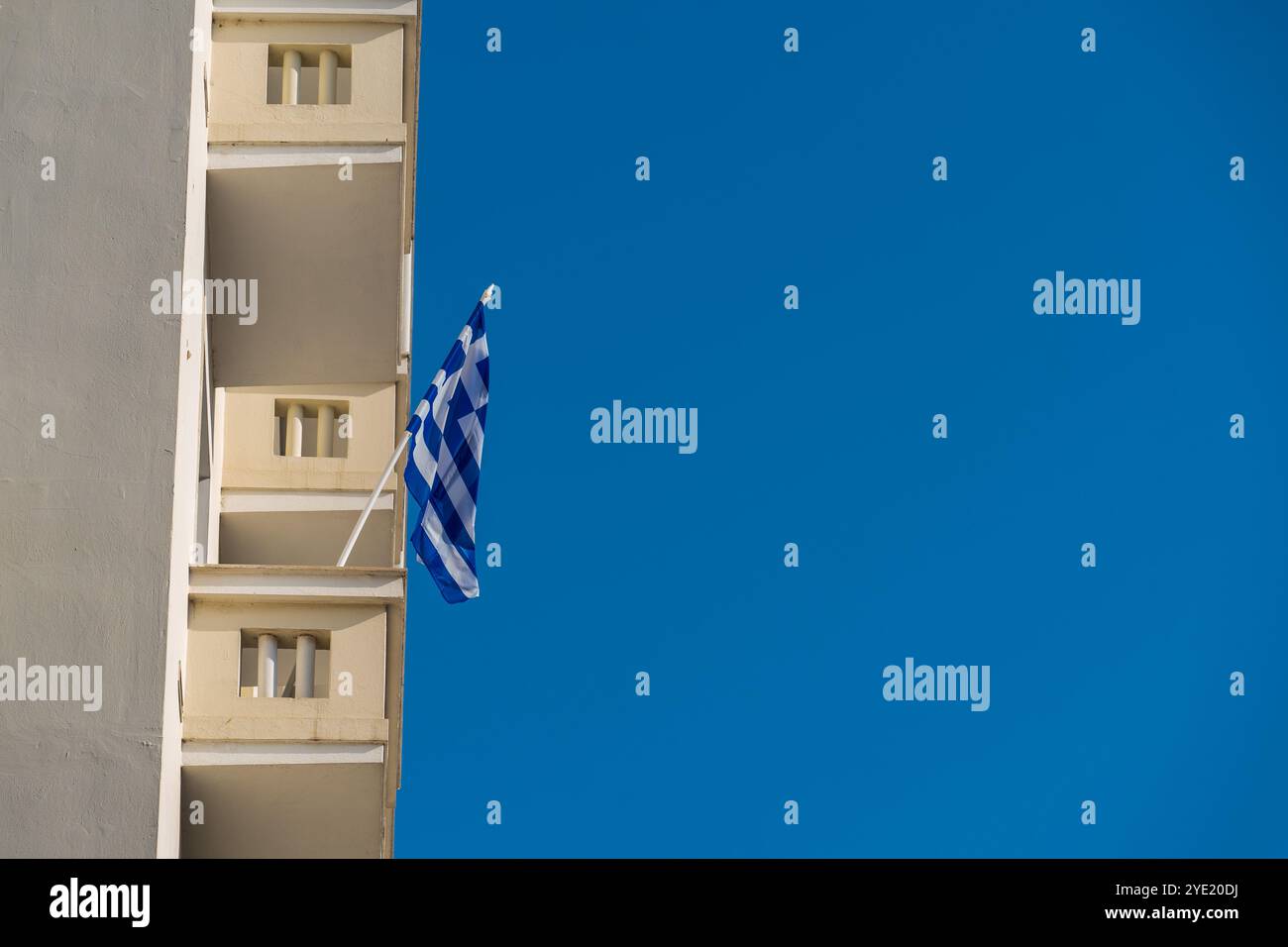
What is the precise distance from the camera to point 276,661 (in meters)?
18.7

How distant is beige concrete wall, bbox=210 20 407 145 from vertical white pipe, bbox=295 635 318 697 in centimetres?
460

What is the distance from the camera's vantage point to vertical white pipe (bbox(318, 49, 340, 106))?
20.0 metres

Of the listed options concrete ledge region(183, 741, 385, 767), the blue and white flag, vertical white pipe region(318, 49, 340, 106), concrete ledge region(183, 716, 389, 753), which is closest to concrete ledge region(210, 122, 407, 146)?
vertical white pipe region(318, 49, 340, 106)

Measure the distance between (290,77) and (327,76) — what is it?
1.19 ft

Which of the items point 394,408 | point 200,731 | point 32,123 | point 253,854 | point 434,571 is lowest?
point 253,854

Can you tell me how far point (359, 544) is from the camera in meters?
26.9

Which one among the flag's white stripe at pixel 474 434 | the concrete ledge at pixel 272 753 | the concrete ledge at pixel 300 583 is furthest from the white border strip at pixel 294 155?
the concrete ledge at pixel 272 753

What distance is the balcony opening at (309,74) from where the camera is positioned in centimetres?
2000

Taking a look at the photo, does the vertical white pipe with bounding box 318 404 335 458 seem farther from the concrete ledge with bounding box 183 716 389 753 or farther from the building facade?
the concrete ledge with bounding box 183 716 389 753

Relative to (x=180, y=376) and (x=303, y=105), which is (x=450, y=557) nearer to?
(x=180, y=376)

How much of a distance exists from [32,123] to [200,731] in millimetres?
5250
